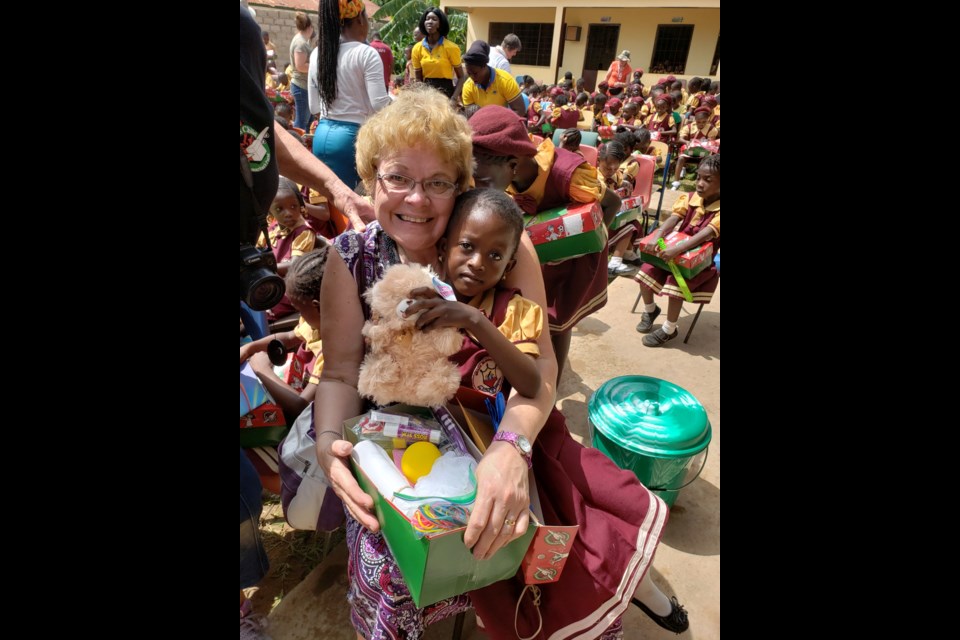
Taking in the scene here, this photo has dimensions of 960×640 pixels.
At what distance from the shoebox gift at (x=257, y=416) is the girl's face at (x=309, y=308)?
0.30 m

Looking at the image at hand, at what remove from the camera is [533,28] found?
20.5 meters

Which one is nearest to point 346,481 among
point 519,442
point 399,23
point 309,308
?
point 519,442

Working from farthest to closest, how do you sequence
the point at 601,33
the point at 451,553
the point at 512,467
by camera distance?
the point at 601,33 → the point at 512,467 → the point at 451,553

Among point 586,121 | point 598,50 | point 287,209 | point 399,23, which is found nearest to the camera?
point 287,209

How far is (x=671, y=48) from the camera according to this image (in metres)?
18.6

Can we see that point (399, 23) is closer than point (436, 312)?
No

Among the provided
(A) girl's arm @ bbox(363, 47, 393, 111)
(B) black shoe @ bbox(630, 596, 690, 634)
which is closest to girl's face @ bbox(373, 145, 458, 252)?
(B) black shoe @ bbox(630, 596, 690, 634)

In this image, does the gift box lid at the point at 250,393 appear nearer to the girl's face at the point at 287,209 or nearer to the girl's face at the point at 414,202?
the girl's face at the point at 414,202

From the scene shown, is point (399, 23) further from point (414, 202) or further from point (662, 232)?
point (414, 202)

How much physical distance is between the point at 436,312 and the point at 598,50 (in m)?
22.3

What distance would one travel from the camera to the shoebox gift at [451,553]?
1051 mm

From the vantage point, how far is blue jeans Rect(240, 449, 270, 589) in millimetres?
1570

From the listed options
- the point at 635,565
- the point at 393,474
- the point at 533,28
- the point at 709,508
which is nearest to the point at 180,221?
the point at 393,474

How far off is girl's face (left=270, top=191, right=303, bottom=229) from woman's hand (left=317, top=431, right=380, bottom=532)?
193 centimetres
